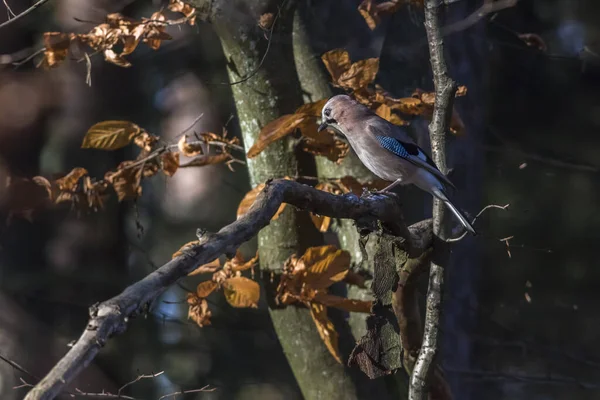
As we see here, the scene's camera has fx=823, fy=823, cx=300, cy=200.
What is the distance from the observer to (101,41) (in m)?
2.55

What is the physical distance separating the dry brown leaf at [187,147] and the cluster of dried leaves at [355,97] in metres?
0.32

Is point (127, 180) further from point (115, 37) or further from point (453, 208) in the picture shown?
point (453, 208)

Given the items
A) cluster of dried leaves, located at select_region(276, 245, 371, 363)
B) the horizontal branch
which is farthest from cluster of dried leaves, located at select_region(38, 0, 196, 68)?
the horizontal branch

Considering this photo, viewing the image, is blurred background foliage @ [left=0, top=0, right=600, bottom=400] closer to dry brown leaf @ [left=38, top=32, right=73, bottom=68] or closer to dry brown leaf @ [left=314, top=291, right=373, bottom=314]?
dry brown leaf @ [left=38, top=32, right=73, bottom=68]

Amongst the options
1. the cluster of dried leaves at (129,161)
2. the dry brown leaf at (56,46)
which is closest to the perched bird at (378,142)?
the cluster of dried leaves at (129,161)

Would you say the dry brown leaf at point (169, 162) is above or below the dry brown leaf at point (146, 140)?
below

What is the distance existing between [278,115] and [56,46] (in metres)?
0.72

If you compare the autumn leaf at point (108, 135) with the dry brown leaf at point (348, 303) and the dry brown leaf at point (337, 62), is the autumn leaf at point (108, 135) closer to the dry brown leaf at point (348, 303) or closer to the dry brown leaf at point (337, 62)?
the dry brown leaf at point (337, 62)

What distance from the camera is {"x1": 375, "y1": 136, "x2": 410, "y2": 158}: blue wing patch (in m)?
2.33

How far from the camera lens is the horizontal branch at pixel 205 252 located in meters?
1.03

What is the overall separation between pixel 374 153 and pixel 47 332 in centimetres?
215

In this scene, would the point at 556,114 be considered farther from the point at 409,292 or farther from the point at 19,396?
the point at 19,396

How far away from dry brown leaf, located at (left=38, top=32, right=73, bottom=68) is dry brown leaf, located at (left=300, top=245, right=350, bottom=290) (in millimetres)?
1001

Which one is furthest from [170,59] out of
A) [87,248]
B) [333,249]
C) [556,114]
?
[333,249]
